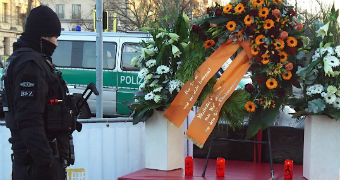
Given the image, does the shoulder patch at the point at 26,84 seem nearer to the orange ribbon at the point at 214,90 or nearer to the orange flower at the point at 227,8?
the orange ribbon at the point at 214,90

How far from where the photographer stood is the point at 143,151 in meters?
5.71

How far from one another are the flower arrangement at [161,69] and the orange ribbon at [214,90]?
0.11 m

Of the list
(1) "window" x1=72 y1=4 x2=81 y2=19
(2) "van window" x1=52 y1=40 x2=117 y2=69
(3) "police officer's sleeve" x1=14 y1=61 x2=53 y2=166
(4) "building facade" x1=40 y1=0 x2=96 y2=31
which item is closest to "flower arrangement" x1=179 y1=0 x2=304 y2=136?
(3) "police officer's sleeve" x1=14 y1=61 x2=53 y2=166

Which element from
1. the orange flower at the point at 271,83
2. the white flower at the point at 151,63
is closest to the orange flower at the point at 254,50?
the orange flower at the point at 271,83

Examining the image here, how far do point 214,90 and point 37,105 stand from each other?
6.75 ft

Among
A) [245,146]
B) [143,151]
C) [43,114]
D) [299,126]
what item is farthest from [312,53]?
[43,114]

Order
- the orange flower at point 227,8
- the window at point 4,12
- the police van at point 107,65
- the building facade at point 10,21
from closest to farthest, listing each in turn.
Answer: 1. the orange flower at point 227,8
2. the police van at point 107,65
3. the building facade at point 10,21
4. the window at point 4,12

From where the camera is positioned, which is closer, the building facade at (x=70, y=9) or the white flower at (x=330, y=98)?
the white flower at (x=330, y=98)

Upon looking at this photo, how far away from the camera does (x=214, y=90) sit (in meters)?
4.97

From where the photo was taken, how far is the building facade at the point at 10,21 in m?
49.2

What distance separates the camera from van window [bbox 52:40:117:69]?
476 inches

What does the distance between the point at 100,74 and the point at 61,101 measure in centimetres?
456

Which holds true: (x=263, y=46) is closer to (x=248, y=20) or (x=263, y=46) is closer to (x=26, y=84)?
(x=248, y=20)

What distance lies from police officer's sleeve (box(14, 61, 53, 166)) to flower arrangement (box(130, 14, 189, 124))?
170 cm
